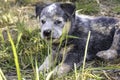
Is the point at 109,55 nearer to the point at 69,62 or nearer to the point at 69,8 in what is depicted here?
the point at 69,62

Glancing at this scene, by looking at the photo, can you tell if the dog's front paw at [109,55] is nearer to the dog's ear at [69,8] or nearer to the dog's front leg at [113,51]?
the dog's front leg at [113,51]

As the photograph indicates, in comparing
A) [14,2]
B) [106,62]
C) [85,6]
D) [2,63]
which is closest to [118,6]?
[85,6]

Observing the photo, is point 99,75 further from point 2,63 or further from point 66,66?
point 2,63

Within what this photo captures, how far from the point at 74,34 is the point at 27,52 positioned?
2.32ft

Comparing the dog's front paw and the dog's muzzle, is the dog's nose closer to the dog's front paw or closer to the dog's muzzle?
the dog's muzzle

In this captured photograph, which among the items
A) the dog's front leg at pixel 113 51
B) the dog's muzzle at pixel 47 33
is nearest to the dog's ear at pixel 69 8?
the dog's muzzle at pixel 47 33

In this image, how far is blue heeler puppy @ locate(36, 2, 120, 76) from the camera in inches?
197

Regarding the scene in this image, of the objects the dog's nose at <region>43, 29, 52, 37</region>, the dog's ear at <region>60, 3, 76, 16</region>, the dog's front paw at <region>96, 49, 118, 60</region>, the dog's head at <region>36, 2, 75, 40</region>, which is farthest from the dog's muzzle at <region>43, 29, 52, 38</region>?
the dog's front paw at <region>96, 49, 118, 60</region>

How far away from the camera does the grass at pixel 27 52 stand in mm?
4462

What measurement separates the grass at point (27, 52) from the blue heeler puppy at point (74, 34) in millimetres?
142

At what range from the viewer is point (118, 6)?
7.79 meters

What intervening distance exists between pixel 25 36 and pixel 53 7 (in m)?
1.00

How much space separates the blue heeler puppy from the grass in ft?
0.47

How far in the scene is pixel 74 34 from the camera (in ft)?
17.7
